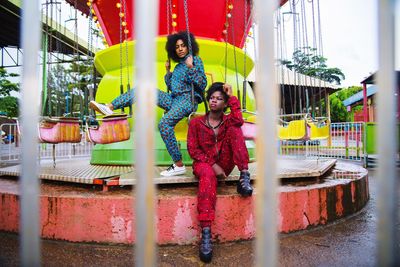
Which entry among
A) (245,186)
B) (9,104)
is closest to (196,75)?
(245,186)

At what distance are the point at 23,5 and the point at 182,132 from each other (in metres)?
2.93

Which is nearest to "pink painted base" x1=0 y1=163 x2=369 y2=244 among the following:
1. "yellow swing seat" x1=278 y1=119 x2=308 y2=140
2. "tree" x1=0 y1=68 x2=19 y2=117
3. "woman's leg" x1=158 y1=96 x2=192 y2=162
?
"woman's leg" x1=158 y1=96 x2=192 y2=162

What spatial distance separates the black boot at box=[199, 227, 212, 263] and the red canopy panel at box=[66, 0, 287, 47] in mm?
2690

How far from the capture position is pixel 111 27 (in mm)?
4484

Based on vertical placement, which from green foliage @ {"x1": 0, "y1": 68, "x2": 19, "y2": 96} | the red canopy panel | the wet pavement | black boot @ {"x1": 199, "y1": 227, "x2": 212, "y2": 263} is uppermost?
green foliage @ {"x1": 0, "y1": 68, "x2": 19, "y2": 96}

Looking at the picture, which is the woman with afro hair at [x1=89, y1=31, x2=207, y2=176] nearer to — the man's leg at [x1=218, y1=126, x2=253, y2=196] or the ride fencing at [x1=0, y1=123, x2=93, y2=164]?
the man's leg at [x1=218, y1=126, x2=253, y2=196]

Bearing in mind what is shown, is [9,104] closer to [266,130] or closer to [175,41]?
[175,41]

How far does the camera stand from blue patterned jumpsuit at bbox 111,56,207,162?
275 centimetres

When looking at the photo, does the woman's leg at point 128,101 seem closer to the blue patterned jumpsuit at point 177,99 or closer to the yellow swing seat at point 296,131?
the blue patterned jumpsuit at point 177,99

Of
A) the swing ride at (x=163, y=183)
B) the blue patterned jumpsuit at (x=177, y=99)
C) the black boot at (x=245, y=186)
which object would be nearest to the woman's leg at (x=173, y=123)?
the blue patterned jumpsuit at (x=177, y=99)

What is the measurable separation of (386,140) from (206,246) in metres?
1.44

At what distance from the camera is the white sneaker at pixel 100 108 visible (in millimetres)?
2752

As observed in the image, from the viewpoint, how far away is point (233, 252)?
1.96 m

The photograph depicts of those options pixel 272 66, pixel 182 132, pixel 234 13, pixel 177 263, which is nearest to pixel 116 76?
pixel 182 132
